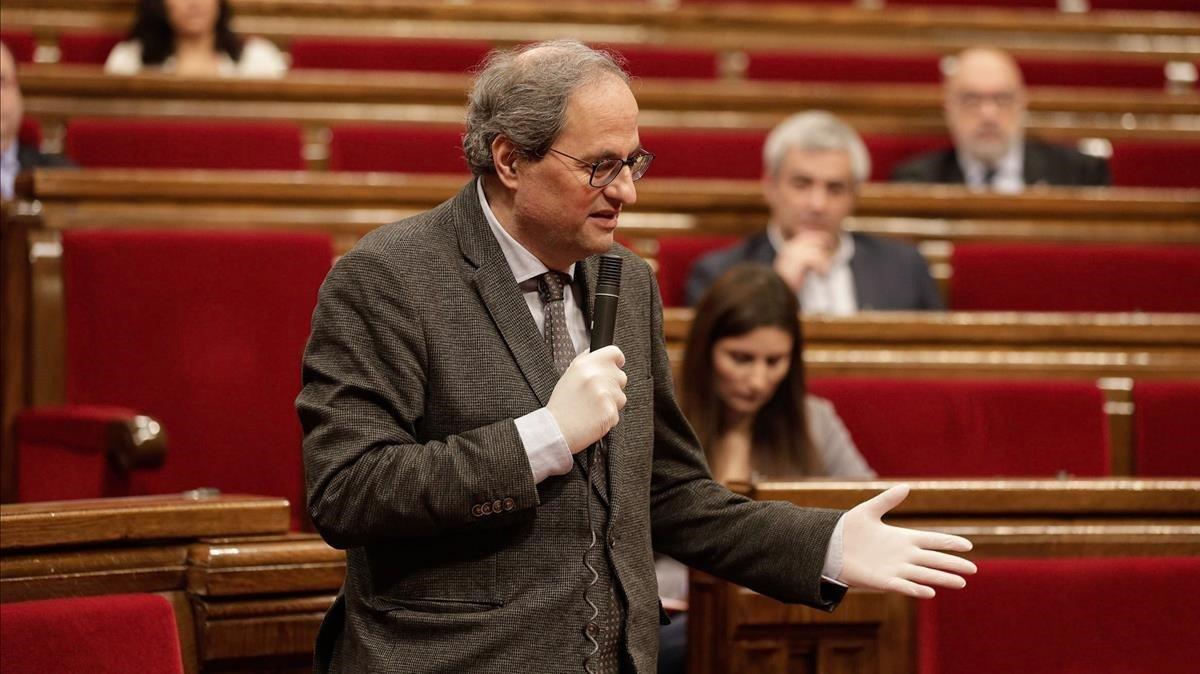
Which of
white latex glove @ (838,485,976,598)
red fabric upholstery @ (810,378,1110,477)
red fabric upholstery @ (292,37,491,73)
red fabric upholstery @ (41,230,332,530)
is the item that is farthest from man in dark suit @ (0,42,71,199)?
white latex glove @ (838,485,976,598)

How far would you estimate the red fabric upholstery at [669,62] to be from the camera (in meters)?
1.55

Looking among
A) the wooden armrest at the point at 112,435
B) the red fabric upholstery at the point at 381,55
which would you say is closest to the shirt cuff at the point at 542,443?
the wooden armrest at the point at 112,435

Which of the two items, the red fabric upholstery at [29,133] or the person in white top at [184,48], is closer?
the red fabric upholstery at [29,133]

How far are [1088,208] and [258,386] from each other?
0.66 meters

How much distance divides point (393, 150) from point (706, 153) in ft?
0.91

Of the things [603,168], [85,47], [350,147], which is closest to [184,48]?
[85,47]

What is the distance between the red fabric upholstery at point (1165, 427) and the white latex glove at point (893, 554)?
1.44 ft

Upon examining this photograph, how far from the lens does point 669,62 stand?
1.57 m

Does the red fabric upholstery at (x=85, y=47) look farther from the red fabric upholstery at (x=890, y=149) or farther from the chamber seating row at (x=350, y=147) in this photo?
the red fabric upholstery at (x=890, y=149)

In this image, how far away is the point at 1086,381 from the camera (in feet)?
3.02

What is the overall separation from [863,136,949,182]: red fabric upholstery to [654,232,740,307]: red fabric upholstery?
1.15ft

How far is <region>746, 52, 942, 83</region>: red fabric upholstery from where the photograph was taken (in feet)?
5.27

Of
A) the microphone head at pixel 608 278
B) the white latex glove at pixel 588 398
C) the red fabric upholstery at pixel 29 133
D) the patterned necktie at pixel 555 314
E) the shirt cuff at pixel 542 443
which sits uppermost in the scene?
the red fabric upholstery at pixel 29 133

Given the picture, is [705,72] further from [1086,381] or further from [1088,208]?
[1086,381]
